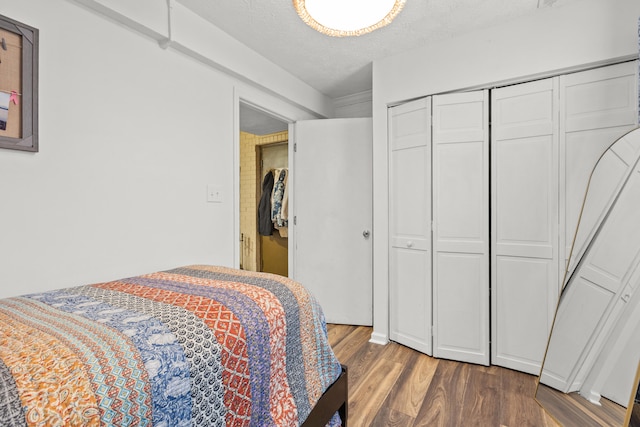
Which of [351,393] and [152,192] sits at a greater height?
[152,192]

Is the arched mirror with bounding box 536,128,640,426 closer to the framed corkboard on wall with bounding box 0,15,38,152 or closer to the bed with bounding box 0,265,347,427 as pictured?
the bed with bounding box 0,265,347,427

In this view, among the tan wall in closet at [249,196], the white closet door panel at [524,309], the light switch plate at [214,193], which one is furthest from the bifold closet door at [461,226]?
the tan wall in closet at [249,196]

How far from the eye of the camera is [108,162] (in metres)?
1.62

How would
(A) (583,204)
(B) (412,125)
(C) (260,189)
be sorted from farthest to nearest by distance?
(C) (260,189)
(B) (412,125)
(A) (583,204)

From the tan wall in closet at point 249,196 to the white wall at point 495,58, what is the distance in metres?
2.47

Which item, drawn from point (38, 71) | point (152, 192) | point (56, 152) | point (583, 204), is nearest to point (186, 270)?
point (152, 192)

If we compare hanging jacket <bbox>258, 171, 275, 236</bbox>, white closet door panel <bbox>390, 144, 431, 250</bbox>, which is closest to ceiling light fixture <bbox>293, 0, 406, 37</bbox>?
white closet door panel <bbox>390, 144, 431, 250</bbox>

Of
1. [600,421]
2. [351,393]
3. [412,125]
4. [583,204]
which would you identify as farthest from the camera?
[412,125]

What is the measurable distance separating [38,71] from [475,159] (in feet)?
8.30

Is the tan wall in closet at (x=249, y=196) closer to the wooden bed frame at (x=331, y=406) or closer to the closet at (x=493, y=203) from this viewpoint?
the closet at (x=493, y=203)

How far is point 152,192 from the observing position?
1.82m

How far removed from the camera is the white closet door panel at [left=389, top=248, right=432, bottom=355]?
2422 mm

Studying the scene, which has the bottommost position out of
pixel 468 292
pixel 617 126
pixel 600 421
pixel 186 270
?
pixel 600 421

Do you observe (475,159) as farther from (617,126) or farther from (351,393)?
(351,393)
